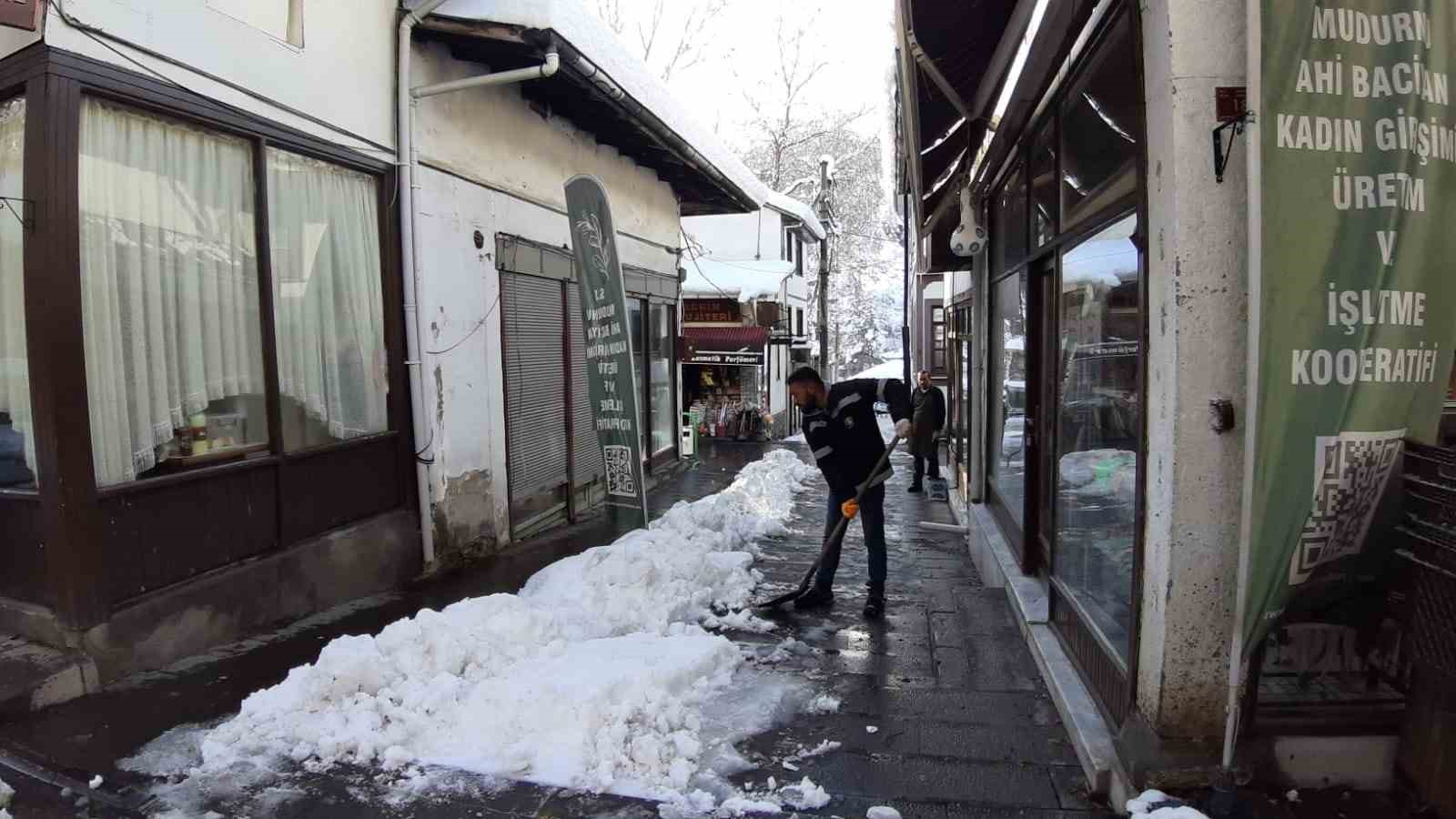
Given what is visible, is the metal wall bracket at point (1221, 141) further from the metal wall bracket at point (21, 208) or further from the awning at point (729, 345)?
the awning at point (729, 345)

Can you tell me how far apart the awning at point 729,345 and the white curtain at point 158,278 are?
15706 mm

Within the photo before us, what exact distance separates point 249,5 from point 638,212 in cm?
674

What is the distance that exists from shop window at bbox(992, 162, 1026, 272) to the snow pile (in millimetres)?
3756

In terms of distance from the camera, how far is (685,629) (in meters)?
4.93

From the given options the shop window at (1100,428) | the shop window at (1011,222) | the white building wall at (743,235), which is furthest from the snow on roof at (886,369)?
the shop window at (1100,428)

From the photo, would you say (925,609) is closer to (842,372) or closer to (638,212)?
(638,212)

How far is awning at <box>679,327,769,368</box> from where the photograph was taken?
2102cm

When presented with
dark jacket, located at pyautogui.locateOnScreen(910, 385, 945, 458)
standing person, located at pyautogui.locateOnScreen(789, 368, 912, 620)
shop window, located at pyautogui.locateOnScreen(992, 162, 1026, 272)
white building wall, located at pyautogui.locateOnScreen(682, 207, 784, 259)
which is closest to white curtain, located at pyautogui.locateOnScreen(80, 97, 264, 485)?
standing person, located at pyautogui.locateOnScreen(789, 368, 912, 620)

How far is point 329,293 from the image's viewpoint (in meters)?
6.22

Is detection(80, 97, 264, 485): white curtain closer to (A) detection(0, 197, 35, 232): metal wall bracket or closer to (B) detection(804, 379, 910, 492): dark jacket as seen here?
(A) detection(0, 197, 35, 232): metal wall bracket

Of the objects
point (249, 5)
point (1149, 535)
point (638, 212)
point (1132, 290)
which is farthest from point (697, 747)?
point (638, 212)

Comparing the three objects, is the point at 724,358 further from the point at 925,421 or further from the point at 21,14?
the point at 21,14

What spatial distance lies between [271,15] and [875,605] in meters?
5.62

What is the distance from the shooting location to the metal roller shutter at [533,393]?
8.32 metres
